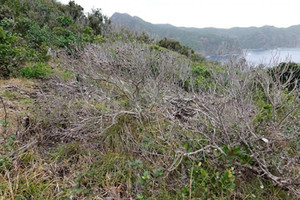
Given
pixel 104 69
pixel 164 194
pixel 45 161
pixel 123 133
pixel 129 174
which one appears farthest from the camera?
pixel 104 69

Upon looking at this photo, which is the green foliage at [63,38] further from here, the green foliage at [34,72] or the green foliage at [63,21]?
the green foliage at [34,72]

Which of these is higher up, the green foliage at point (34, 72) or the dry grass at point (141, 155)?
the green foliage at point (34, 72)

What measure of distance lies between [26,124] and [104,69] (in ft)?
5.37

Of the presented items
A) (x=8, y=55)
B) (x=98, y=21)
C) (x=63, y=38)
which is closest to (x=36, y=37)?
(x=63, y=38)

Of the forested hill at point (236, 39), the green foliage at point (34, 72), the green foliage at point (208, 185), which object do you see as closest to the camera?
the green foliage at point (208, 185)

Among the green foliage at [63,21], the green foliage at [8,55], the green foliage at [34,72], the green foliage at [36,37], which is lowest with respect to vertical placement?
the green foliage at [34,72]

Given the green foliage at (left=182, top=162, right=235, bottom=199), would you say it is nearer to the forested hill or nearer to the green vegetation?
the green vegetation

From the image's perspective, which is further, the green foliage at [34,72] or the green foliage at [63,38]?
the green foliage at [63,38]

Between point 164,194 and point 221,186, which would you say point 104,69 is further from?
point 221,186

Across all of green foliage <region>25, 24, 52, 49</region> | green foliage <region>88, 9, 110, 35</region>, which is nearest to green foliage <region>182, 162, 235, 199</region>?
green foliage <region>25, 24, 52, 49</region>

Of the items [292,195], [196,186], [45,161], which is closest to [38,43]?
[45,161]

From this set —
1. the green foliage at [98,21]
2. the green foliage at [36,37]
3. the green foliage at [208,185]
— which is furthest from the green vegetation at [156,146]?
the green foliage at [98,21]

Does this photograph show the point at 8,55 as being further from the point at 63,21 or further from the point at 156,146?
the point at 63,21

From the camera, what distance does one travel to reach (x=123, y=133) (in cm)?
223
